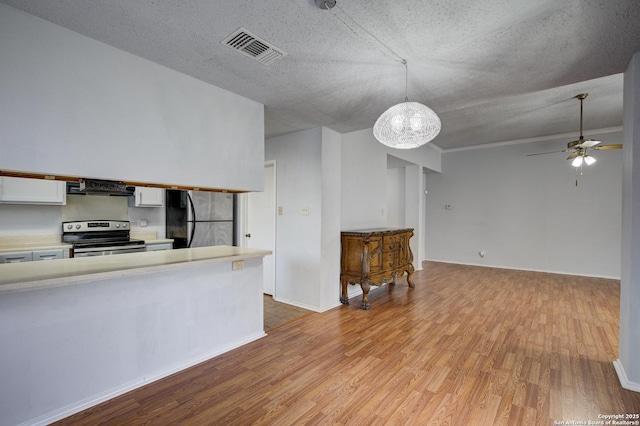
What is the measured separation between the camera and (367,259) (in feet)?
12.6

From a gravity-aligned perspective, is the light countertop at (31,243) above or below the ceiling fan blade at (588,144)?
below

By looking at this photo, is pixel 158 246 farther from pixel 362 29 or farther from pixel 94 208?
pixel 362 29

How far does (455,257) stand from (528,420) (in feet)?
18.9

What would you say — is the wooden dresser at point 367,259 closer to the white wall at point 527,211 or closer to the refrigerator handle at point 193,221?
the refrigerator handle at point 193,221

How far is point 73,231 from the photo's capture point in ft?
11.7

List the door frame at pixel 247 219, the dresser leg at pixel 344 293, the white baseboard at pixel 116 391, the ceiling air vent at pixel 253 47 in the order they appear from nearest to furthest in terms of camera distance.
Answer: the white baseboard at pixel 116 391 < the ceiling air vent at pixel 253 47 < the dresser leg at pixel 344 293 < the door frame at pixel 247 219

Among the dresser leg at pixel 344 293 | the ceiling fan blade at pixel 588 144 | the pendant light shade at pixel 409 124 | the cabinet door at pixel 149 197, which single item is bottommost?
the dresser leg at pixel 344 293

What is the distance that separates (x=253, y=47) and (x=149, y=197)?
3126 millimetres

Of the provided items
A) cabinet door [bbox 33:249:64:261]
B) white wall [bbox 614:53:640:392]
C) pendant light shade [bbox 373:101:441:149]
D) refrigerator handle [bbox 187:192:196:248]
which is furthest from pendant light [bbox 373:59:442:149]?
cabinet door [bbox 33:249:64:261]

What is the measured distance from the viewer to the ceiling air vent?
1885mm

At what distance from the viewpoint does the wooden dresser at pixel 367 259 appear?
383 cm

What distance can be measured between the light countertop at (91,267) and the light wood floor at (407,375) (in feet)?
2.79

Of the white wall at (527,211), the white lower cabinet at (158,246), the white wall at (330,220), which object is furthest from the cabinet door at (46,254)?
the white wall at (527,211)

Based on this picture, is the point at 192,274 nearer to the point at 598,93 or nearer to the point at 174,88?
the point at 174,88
